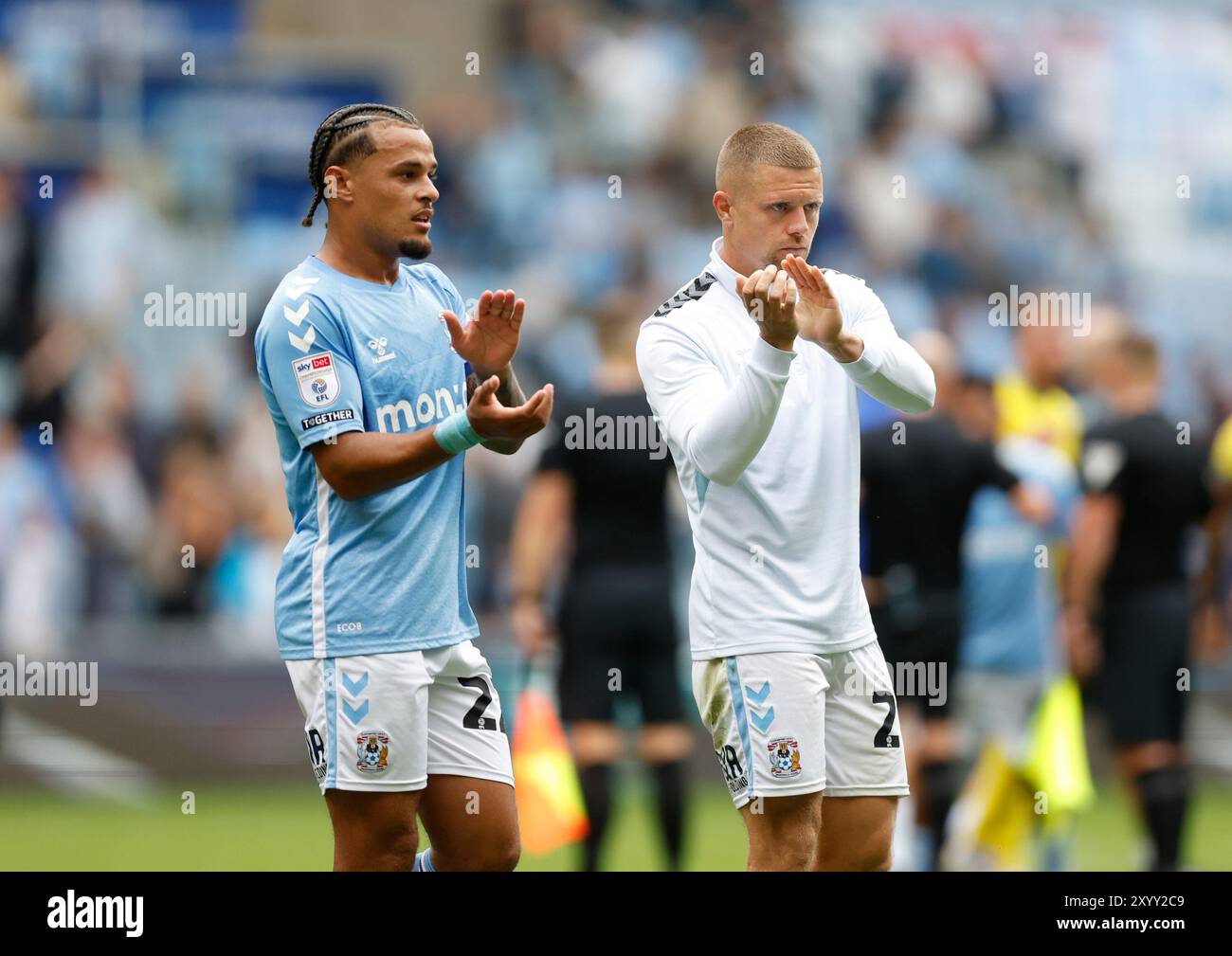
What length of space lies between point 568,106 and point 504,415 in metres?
12.4

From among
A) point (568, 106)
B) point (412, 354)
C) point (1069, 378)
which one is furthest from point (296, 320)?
point (568, 106)

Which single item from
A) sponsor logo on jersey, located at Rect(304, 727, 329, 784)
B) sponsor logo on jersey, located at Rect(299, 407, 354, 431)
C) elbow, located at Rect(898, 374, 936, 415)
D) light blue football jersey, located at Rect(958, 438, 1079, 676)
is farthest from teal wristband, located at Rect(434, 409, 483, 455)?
light blue football jersey, located at Rect(958, 438, 1079, 676)

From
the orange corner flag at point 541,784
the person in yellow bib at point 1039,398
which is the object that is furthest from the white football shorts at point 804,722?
the person in yellow bib at point 1039,398

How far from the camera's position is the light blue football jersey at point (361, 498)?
5.09m

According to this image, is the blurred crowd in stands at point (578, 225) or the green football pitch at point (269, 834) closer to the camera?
the green football pitch at point (269, 834)

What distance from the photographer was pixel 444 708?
5.23 meters

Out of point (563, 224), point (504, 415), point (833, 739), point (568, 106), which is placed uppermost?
point (568, 106)

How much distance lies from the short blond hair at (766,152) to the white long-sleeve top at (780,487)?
31 cm

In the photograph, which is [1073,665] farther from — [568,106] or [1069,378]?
[568,106]

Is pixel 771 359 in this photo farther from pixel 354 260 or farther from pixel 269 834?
pixel 269 834

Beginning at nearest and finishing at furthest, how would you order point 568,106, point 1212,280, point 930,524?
point 930,524, point 568,106, point 1212,280

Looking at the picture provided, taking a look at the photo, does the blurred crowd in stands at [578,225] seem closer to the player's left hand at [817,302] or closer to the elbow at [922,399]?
the elbow at [922,399]

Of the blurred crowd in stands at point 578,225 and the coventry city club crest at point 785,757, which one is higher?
the blurred crowd in stands at point 578,225
